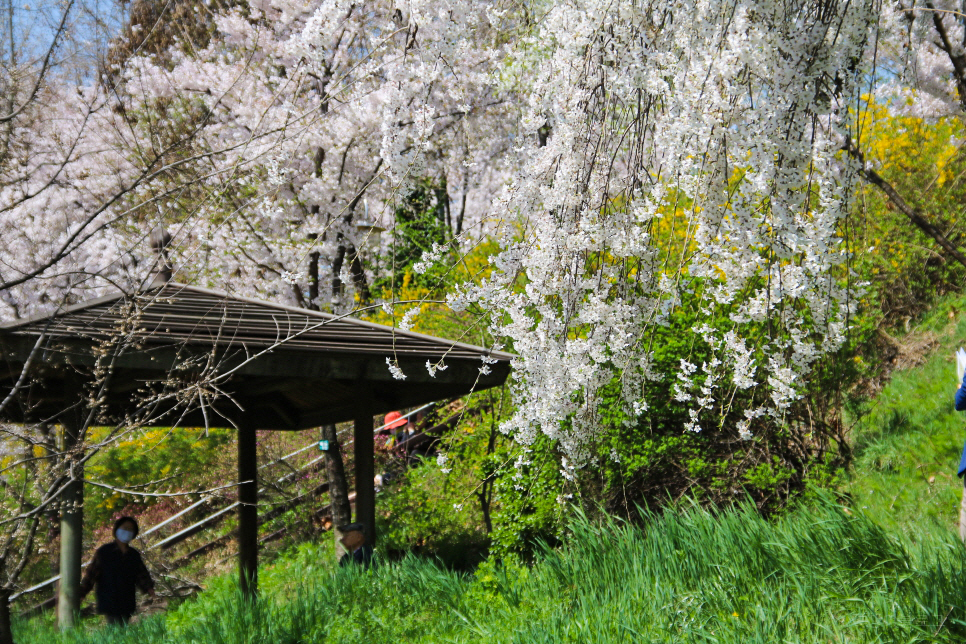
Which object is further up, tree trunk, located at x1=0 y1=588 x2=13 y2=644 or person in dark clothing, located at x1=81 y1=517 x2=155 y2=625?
tree trunk, located at x1=0 y1=588 x2=13 y2=644

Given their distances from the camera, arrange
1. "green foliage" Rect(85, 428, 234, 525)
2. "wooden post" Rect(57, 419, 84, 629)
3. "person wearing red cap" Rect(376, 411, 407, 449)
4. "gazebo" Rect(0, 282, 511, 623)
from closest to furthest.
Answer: "gazebo" Rect(0, 282, 511, 623), "wooden post" Rect(57, 419, 84, 629), "person wearing red cap" Rect(376, 411, 407, 449), "green foliage" Rect(85, 428, 234, 525)

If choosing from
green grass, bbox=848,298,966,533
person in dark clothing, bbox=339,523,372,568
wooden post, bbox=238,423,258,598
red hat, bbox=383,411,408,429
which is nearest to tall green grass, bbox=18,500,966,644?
person in dark clothing, bbox=339,523,372,568

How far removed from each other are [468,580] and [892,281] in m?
5.56

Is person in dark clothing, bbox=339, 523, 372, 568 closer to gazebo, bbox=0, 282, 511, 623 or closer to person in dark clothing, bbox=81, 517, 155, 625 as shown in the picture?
gazebo, bbox=0, 282, 511, 623

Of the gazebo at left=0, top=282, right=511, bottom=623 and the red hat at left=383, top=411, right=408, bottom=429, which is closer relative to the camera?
the gazebo at left=0, top=282, right=511, bottom=623

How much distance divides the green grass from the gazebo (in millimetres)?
2596

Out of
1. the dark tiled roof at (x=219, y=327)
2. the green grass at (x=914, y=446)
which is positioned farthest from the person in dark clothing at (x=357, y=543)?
the green grass at (x=914, y=446)

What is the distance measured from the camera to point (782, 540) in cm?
365

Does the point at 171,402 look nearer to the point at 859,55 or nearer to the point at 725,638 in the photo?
the point at 725,638

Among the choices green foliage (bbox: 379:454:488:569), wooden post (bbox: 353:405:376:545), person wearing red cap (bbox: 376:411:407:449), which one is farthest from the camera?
person wearing red cap (bbox: 376:411:407:449)

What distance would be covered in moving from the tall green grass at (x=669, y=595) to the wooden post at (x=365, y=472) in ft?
4.00

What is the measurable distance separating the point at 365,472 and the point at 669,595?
3.29 meters

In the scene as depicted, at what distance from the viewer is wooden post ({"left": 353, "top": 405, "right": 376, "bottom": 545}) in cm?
607

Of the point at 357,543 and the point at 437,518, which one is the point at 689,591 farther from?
the point at 437,518
